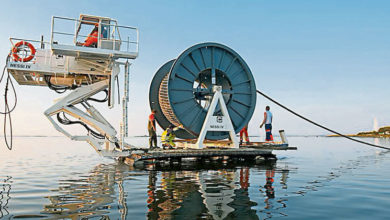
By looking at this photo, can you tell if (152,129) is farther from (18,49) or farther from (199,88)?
(18,49)

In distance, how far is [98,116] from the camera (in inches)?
487

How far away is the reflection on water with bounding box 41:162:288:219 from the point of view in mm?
4777

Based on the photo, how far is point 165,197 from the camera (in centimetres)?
592

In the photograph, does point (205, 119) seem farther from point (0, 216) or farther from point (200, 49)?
point (0, 216)

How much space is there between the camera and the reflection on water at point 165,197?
478 centimetres

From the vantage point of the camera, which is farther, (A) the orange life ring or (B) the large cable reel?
(B) the large cable reel

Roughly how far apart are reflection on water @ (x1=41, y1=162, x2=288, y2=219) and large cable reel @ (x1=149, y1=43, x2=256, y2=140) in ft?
15.0

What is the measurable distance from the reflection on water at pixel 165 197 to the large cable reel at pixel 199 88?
456cm

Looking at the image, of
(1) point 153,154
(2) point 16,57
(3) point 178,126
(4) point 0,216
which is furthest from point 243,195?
(2) point 16,57

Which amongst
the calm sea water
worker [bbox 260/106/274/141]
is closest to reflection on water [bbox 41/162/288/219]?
the calm sea water

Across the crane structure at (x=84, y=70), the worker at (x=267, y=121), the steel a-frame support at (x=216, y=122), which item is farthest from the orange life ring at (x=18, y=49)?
the worker at (x=267, y=121)

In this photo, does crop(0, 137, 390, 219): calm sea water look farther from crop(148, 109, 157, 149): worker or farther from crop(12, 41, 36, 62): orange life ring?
crop(12, 41, 36, 62): orange life ring

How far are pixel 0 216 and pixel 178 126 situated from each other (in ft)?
30.4

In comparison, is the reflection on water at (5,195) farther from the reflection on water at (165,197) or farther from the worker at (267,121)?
the worker at (267,121)
